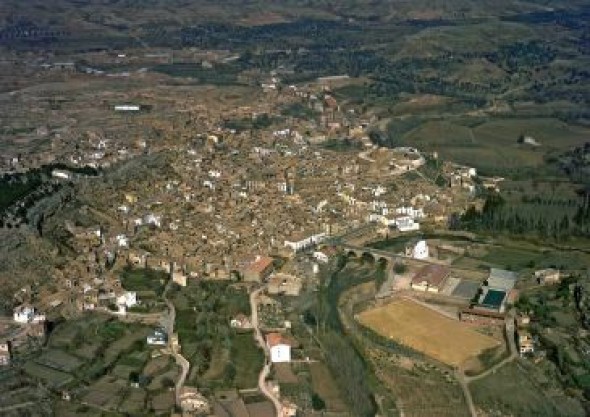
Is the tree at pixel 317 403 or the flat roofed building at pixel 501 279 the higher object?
the flat roofed building at pixel 501 279

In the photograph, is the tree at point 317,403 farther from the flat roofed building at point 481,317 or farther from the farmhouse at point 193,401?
the flat roofed building at point 481,317

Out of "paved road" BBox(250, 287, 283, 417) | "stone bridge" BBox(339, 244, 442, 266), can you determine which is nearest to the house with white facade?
"paved road" BBox(250, 287, 283, 417)

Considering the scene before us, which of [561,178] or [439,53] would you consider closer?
[561,178]

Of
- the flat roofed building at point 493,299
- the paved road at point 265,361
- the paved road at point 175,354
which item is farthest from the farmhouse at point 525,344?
the paved road at point 175,354

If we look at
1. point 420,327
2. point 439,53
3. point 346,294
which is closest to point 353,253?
point 346,294

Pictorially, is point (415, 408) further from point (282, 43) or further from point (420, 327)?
point (282, 43)

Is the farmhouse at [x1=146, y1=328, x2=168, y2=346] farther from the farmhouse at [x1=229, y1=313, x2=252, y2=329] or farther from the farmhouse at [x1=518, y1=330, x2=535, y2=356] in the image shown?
the farmhouse at [x1=518, y1=330, x2=535, y2=356]
